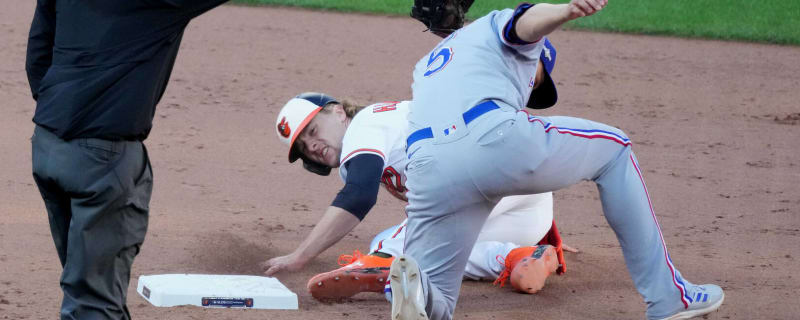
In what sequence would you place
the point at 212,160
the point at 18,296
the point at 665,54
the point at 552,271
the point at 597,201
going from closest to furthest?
the point at 18,296, the point at 552,271, the point at 597,201, the point at 212,160, the point at 665,54

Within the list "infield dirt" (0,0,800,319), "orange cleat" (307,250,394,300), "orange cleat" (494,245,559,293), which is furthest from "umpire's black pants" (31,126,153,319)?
"orange cleat" (494,245,559,293)

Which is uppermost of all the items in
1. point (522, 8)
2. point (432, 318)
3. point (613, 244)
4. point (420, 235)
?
point (522, 8)

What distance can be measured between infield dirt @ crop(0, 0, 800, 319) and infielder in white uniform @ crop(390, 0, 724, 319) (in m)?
0.74

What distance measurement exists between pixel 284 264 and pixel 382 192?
1675mm

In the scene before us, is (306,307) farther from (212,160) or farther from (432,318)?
(212,160)

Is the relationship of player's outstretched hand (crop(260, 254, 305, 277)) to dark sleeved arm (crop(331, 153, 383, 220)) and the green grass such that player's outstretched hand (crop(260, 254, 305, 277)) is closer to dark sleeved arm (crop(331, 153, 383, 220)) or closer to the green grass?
dark sleeved arm (crop(331, 153, 383, 220))

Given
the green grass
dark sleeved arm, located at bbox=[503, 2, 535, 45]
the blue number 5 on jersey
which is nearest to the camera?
dark sleeved arm, located at bbox=[503, 2, 535, 45]

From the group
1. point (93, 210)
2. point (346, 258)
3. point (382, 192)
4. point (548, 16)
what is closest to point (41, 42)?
point (93, 210)

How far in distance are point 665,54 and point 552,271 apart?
5.96 m

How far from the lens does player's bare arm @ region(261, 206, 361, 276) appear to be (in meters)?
4.30

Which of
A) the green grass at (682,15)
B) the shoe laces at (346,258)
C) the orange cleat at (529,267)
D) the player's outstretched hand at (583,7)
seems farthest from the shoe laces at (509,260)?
the green grass at (682,15)

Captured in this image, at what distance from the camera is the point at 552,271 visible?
14.9 feet

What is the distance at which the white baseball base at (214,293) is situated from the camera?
4.09 meters

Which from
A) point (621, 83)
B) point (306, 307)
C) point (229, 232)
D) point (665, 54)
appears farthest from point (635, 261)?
point (665, 54)
